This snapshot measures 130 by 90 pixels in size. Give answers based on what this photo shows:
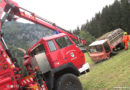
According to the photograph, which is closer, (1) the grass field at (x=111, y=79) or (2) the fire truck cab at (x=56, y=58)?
(2) the fire truck cab at (x=56, y=58)

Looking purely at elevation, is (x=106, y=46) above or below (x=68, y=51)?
below

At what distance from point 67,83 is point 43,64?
3.81 ft

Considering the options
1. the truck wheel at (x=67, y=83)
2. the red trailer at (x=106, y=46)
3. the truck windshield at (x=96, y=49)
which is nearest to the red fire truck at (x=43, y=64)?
the truck wheel at (x=67, y=83)

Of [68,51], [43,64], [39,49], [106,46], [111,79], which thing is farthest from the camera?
[106,46]

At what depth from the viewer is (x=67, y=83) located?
473cm

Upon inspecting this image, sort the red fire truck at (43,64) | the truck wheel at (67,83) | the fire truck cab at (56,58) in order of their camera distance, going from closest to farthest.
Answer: the red fire truck at (43,64), the truck wheel at (67,83), the fire truck cab at (56,58)

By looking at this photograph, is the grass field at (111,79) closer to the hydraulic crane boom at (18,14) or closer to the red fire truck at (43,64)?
the red fire truck at (43,64)

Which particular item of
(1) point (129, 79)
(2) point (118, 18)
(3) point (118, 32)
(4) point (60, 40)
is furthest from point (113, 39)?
(2) point (118, 18)

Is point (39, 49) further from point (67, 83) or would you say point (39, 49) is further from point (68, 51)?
point (67, 83)

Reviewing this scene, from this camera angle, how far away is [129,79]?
536 cm

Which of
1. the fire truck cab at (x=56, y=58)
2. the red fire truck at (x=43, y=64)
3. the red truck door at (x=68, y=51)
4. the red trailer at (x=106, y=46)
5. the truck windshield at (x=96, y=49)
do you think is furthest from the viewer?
the truck windshield at (x=96, y=49)

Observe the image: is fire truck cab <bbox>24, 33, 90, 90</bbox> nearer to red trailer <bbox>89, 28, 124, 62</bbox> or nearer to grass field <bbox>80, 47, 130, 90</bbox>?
grass field <bbox>80, 47, 130, 90</bbox>

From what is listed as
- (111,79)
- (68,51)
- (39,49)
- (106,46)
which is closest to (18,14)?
(39,49)

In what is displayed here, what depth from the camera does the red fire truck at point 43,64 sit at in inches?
156
